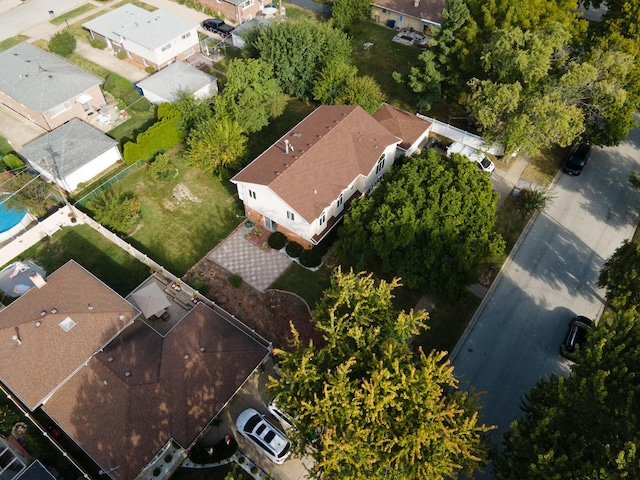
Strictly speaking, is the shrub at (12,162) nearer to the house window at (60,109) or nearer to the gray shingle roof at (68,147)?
the gray shingle roof at (68,147)

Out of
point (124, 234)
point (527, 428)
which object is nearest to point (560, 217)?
point (527, 428)

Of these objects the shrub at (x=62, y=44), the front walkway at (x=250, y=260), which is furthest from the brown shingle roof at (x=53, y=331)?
the shrub at (x=62, y=44)

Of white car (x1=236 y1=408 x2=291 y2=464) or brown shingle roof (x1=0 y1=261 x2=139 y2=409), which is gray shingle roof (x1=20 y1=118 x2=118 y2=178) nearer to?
brown shingle roof (x1=0 y1=261 x2=139 y2=409)

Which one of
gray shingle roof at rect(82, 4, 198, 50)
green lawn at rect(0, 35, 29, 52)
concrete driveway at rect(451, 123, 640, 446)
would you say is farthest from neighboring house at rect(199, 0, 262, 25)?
concrete driveway at rect(451, 123, 640, 446)

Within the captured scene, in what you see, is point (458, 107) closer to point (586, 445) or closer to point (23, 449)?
point (586, 445)

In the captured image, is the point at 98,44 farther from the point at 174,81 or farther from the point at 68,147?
the point at 68,147
